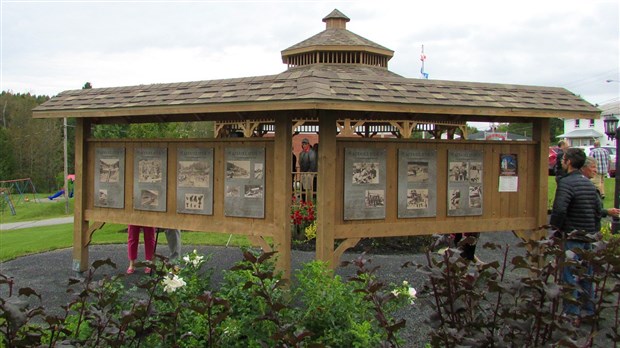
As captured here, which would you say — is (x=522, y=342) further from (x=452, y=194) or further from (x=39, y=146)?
(x=39, y=146)

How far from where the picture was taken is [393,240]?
448 inches

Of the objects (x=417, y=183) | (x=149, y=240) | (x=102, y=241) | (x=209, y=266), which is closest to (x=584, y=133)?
(x=102, y=241)

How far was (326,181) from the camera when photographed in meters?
5.89

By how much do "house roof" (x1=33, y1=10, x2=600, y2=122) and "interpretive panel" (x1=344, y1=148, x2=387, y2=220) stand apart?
21.4 inches

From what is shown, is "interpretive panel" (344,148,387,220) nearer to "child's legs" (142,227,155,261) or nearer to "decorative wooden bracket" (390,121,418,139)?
"child's legs" (142,227,155,261)

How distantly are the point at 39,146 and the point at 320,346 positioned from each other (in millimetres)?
52859

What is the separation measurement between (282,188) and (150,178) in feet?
6.76

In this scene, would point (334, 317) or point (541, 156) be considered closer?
point (334, 317)

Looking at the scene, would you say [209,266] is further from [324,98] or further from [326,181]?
[324,98]

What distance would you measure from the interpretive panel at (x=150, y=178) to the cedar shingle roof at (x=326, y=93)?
0.75 meters

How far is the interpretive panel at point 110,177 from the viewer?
735 centimetres

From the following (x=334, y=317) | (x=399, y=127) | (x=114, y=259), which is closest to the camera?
(x=334, y=317)

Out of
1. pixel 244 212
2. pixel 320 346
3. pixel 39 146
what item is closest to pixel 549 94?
pixel 244 212

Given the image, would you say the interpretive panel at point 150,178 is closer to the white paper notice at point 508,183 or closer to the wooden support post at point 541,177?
the white paper notice at point 508,183
